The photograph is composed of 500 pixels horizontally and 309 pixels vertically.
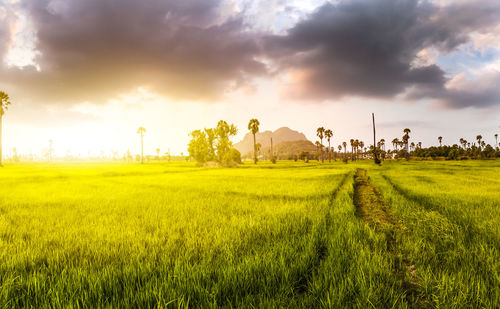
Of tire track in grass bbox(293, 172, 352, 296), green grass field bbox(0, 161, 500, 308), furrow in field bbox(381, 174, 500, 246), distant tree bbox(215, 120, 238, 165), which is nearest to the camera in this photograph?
green grass field bbox(0, 161, 500, 308)

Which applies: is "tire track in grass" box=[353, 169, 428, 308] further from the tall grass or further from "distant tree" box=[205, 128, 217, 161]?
"distant tree" box=[205, 128, 217, 161]

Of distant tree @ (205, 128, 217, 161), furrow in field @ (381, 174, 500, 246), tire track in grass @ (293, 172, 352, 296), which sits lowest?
furrow in field @ (381, 174, 500, 246)

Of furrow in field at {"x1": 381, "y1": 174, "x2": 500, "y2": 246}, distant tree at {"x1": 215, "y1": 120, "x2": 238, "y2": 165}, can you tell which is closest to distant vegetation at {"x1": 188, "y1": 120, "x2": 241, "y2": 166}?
distant tree at {"x1": 215, "y1": 120, "x2": 238, "y2": 165}

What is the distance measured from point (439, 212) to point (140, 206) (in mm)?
11961

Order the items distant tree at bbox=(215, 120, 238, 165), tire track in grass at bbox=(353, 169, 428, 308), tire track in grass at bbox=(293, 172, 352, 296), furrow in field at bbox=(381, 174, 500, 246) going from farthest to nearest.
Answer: distant tree at bbox=(215, 120, 238, 165) < furrow in field at bbox=(381, 174, 500, 246) < tire track in grass at bbox=(293, 172, 352, 296) < tire track in grass at bbox=(353, 169, 428, 308)

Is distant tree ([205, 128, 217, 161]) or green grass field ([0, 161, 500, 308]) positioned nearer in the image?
green grass field ([0, 161, 500, 308])

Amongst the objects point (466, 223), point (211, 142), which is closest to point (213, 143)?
point (211, 142)

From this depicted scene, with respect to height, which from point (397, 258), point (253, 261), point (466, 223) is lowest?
point (466, 223)

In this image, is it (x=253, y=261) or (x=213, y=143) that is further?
(x=213, y=143)

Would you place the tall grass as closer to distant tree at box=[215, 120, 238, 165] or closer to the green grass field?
the green grass field

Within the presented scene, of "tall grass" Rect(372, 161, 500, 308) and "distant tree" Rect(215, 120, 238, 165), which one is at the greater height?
"distant tree" Rect(215, 120, 238, 165)

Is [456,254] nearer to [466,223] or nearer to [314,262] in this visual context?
[314,262]

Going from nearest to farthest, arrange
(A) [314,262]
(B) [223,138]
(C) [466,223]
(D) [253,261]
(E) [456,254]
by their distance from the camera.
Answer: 1. (D) [253,261]
2. (A) [314,262]
3. (E) [456,254]
4. (C) [466,223]
5. (B) [223,138]

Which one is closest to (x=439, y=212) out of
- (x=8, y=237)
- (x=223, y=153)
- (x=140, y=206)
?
(x=140, y=206)
